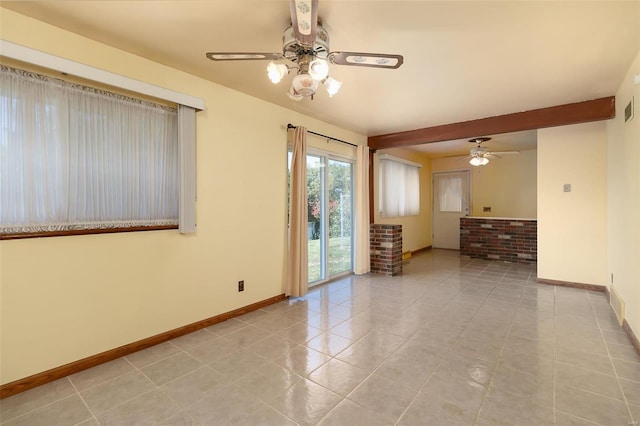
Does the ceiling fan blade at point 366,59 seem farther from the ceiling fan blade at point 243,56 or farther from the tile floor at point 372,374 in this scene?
the tile floor at point 372,374

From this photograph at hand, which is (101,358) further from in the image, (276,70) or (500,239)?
(500,239)

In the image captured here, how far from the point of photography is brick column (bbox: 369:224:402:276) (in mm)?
5194

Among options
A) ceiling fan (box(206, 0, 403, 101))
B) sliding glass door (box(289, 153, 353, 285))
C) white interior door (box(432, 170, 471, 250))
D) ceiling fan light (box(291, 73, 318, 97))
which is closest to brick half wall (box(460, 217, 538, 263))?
white interior door (box(432, 170, 471, 250))

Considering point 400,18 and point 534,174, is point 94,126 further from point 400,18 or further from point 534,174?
point 534,174

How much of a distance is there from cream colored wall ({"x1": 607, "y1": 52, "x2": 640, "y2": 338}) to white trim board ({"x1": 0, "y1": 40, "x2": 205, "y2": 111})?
3993 mm

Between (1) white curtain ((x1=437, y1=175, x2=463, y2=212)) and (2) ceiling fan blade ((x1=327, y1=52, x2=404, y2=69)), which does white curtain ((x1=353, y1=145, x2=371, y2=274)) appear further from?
(1) white curtain ((x1=437, y1=175, x2=463, y2=212))

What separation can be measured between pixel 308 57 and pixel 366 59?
44cm

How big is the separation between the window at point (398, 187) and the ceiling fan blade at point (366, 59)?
4.20 m

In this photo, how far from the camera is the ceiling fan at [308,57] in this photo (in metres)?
1.74

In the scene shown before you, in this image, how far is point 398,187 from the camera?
21.5 ft

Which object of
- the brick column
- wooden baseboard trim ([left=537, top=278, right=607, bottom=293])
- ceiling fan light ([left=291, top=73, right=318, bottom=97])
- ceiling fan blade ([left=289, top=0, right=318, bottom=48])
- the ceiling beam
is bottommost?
wooden baseboard trim ([left=537, top=278, right=607, bottom=293])

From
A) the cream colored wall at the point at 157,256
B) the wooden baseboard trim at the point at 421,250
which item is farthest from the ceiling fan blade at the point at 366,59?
the wooden baseboard trim at the point at 421,250

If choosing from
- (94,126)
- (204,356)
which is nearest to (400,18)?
(94,126)

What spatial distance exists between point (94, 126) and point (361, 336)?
2.91 meters
